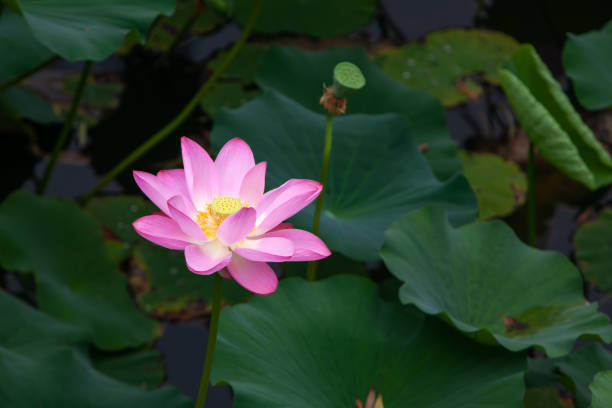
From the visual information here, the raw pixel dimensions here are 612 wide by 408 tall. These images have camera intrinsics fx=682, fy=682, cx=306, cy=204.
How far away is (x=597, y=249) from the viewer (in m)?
2.08

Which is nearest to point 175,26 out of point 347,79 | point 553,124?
point 553,124

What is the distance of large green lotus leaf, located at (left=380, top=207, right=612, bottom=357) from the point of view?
1.24m

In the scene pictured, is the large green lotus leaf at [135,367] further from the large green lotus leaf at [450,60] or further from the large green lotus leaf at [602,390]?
the large green lotus leaf at [450,60]

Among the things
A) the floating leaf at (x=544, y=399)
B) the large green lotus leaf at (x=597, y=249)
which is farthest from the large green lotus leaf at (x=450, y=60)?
the floating leaf at (x=544, y=399)

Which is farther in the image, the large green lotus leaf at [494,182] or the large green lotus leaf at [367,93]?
the large green lotus leaf at [494,182]

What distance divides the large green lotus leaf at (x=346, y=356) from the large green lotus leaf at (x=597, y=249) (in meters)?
0.96

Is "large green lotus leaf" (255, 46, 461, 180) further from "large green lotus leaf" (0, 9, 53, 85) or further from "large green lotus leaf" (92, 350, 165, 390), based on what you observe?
"large green lotus leaf" (92, 350, 165, 390)

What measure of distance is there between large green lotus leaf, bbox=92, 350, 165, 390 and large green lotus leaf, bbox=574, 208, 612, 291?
1.27 metres

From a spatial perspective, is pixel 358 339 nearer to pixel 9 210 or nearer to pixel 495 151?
pixel 9 210

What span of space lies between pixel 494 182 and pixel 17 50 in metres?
1.51

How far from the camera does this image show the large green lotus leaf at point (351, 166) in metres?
1.49

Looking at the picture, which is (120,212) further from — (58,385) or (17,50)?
(58,385)

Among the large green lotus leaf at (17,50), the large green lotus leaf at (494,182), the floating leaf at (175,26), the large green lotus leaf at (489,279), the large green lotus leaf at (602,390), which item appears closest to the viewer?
the large green lotus leaf at (602,390)

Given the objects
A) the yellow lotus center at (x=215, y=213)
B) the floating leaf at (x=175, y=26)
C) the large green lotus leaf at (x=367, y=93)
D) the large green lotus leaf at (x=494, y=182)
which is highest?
the yellow lotus center at (x=215, y=213)
